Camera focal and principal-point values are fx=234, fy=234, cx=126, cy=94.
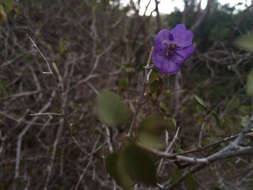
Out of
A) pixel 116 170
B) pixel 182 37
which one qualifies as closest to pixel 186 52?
pixel 182 37

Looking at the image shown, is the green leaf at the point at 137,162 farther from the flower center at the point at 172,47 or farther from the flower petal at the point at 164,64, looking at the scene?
the flower center at the point at 172,47

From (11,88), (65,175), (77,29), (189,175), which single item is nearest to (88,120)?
(65,175)

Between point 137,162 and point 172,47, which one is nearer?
point 137,162

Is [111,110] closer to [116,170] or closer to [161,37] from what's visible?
[116,170]

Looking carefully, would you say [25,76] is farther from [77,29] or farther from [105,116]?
[105,116]

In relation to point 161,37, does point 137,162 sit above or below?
below

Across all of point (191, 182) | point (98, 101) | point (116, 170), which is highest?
point (98, 101)

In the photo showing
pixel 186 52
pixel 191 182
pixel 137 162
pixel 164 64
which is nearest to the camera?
pixel 137 162

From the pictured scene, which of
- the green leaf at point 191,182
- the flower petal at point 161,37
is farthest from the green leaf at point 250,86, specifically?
the flower petal at point 161,37

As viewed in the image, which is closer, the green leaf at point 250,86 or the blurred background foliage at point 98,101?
the green leaf at point 250,86

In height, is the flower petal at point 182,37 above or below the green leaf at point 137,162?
above
